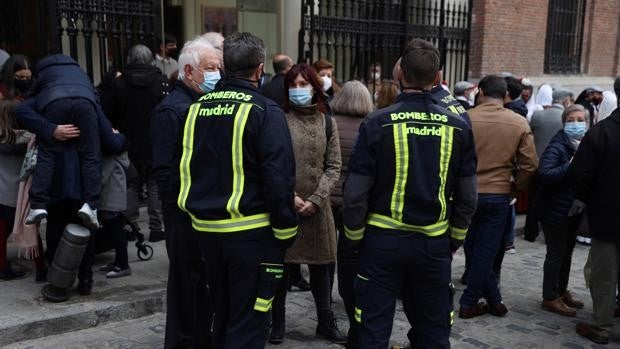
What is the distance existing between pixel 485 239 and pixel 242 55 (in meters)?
2.85

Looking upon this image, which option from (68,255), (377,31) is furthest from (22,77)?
(377,31)

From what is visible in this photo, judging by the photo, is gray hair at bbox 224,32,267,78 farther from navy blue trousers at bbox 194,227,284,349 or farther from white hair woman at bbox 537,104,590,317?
white hair woman at bbox 537,104,590,317

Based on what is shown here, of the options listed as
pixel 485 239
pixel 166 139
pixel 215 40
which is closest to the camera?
pixel 166 139

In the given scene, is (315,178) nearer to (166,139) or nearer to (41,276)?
(166,139)

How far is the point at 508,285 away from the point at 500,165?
1869mm

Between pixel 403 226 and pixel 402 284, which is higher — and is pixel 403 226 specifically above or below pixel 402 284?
above

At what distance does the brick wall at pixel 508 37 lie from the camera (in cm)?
1343

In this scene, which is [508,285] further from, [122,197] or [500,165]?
[122,197]

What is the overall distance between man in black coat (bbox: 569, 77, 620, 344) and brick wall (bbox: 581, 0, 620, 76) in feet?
42.0

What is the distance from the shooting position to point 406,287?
11.9 feet

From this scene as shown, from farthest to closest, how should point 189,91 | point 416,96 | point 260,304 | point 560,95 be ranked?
point 560,95 → point 189,91 → point 416,96 → point 260,304

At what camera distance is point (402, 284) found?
11.9 feet

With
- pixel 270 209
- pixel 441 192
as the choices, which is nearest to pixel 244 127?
pixel 270 209

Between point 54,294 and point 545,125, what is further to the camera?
point 545,125
